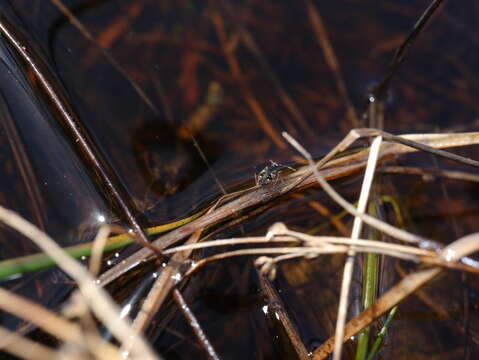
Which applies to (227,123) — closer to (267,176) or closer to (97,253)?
(267,176)

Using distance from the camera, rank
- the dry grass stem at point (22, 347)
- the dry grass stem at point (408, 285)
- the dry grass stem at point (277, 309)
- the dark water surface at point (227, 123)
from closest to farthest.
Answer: the dry grass stem at point (408, 285)
the dry grass stem at point (22, 347)
the dry grass stem at point (277, 309)
the dark water surface at point (227, 123)

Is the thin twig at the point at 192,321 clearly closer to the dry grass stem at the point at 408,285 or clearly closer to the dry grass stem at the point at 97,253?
the dry grass stem at the point at 97,253

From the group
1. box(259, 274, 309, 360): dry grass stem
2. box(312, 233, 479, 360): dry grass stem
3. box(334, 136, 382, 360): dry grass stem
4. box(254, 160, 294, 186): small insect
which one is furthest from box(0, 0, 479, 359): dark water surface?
box(334, 136, 382, 360): dry grass stem

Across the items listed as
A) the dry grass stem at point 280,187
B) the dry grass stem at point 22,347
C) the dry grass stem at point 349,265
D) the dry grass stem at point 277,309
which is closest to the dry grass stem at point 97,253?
the dry grass stem at point 280,187

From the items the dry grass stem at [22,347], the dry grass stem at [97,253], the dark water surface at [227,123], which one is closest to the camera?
the dry grass stem at [22,347]

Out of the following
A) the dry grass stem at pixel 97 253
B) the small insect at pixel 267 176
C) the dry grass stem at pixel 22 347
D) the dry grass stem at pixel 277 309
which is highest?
the dry grass stem at pixel 97 253

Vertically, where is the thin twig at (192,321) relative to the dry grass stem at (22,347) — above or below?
below

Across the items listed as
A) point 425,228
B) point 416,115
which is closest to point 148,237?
point 425,228

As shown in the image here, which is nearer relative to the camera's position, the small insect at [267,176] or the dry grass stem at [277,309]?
the dry grass stem at [277,309]
